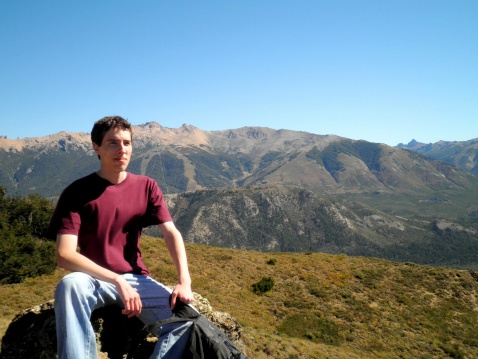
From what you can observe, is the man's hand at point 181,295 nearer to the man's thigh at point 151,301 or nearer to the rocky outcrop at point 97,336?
the man's thigh at point 151,301

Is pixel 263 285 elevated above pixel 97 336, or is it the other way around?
pixel 97 336

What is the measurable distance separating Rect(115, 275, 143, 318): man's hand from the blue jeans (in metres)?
0.33

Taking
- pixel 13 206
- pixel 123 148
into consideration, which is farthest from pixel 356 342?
pixel 13 206

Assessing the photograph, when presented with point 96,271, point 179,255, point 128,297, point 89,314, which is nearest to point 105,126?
point 96,271

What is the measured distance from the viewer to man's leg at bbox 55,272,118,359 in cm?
412

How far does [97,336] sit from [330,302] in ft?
109

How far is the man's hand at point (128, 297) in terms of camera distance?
4.68 m

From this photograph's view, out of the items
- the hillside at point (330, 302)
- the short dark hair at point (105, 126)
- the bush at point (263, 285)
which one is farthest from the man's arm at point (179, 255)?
the bush at point (263, 285)

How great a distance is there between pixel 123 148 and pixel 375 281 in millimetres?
42404

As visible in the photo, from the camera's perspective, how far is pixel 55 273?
2970 cm

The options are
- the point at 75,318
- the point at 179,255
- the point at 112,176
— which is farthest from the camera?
the point at 179,255

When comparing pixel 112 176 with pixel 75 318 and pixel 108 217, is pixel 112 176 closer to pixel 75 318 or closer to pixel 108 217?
pixel 108 217

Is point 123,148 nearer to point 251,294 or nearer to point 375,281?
point 251,294

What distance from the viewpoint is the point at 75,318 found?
4.26 meters
